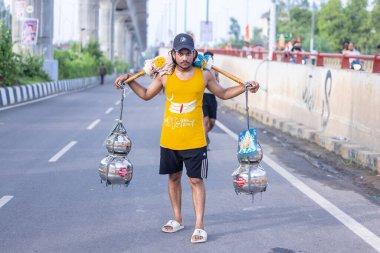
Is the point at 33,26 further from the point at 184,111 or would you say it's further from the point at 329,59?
the point at 184,111

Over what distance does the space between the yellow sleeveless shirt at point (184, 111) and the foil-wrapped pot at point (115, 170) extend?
480 millimetres

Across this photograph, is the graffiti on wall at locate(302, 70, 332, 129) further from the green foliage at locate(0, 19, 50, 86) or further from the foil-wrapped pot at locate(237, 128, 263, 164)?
the green foliage at locate(0, 19, 50, 86)

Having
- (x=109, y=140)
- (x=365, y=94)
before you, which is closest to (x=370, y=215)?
(x=109, y=140)

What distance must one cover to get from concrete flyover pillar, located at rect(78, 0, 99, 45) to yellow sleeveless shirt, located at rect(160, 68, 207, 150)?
52735mm

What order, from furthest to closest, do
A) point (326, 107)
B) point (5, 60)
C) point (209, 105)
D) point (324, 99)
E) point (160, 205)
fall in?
1. point (5, 60)
2. point (324, 99)
3. point (326, 107)
4. point (209, 105)
5. point (160, 205)

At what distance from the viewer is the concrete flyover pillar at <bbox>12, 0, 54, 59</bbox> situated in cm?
3112

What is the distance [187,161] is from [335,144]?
7039 mm

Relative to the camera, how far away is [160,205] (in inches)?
318

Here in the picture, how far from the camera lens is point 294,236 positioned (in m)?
6.74

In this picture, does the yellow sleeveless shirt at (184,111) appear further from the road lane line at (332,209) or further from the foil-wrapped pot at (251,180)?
the road lane line at (332,209)

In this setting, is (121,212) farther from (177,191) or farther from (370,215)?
(370,215)

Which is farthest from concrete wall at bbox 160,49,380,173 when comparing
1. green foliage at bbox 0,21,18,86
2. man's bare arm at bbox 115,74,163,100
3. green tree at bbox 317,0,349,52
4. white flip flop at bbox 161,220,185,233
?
green tree at bbox 317,0,349,52

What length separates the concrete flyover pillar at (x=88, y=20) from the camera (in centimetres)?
5856

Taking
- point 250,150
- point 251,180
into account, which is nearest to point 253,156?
point 250,150
